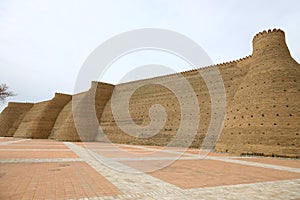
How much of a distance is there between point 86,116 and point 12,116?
2392 cm

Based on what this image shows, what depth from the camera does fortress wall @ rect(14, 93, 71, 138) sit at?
118 ft

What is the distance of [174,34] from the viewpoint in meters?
11.2

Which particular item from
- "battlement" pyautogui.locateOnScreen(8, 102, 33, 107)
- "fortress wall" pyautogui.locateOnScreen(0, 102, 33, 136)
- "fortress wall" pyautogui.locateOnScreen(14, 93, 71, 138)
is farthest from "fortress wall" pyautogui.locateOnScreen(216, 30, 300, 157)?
"battlement" pyautogui.locateOnScreen(8, 102, 33, 107)

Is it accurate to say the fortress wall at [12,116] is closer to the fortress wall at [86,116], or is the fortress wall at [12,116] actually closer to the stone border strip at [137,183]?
the fortress wall at [86,116]

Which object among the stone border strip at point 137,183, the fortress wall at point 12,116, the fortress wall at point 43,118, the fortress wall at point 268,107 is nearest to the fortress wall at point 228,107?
the fortress wall at point 268,107

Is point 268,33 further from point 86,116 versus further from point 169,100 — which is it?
point 86,116

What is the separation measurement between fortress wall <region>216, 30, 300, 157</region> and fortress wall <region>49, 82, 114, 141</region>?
744 inches

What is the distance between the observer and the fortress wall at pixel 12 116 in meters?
44.1

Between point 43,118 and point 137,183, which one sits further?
point 43,118

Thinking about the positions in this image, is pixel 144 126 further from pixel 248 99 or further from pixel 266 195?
pixel 266 195

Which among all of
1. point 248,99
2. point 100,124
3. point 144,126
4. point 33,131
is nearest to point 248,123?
point 248,99

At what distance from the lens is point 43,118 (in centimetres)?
3709

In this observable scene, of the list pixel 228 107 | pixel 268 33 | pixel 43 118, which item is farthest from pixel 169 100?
pixel 43 118

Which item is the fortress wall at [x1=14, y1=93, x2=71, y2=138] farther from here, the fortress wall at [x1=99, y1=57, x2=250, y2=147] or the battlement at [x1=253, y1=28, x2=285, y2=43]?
the battlement at [x1=253, y1=28, x2=285, y2=43]
